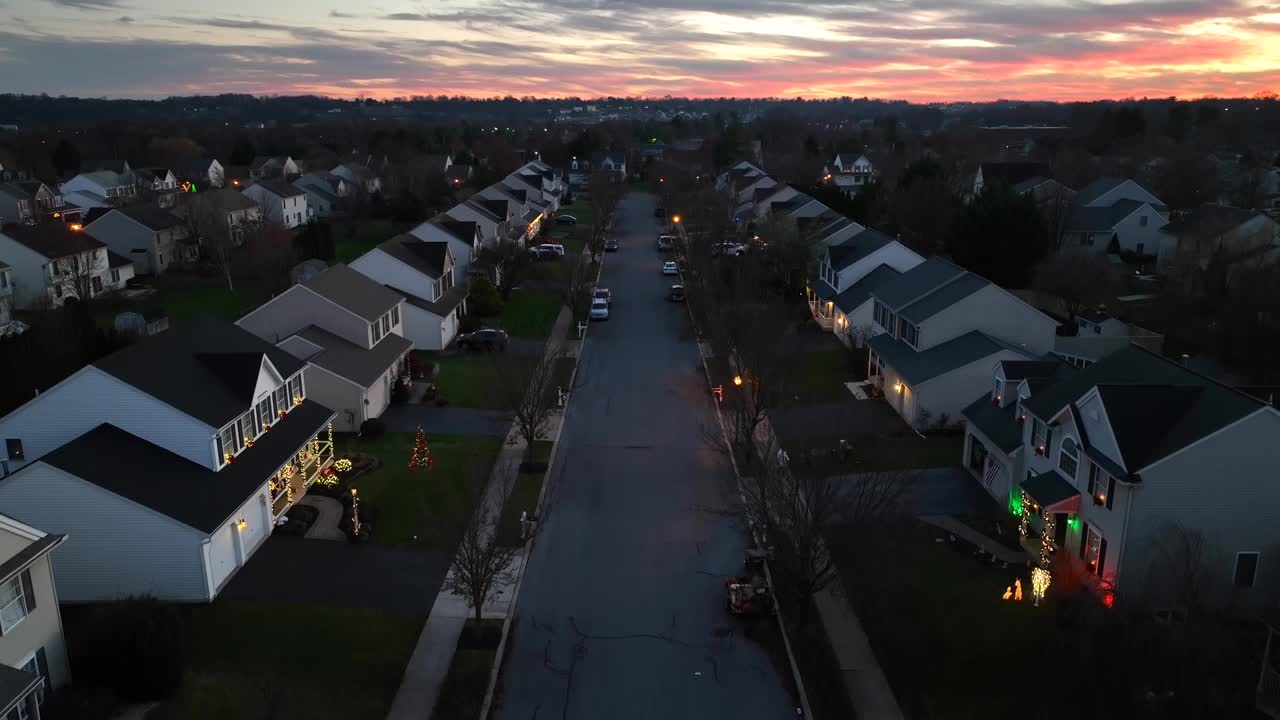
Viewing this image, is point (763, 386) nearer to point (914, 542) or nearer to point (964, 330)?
point (914, 542)

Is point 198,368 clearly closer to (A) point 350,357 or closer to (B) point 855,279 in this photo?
(A) point 350,357

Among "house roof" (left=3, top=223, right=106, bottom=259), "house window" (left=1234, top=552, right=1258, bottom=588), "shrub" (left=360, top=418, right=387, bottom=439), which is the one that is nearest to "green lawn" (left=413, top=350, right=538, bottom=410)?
"shrub" (left=360, top=418, right=387, bottom=439)

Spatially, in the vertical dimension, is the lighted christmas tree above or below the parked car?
below

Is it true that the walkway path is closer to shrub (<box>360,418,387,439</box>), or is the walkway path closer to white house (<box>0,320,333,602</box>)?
white house (<box>0,320,333,602</box>)

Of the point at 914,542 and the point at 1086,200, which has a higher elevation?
the point at 1086,200

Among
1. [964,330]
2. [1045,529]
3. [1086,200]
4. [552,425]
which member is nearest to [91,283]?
[552,425]
